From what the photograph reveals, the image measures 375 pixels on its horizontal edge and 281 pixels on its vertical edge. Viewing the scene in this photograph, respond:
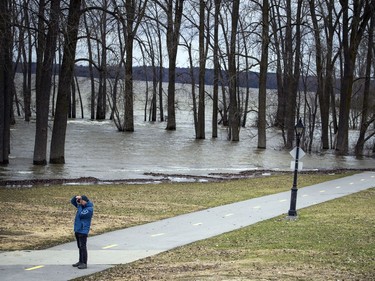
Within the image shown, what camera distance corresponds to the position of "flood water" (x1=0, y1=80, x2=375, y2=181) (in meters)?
35.5

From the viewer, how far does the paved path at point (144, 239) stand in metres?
13.5

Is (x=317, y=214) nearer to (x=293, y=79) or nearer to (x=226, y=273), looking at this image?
(x=226, y=273)

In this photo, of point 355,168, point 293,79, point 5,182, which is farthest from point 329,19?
point 5,182

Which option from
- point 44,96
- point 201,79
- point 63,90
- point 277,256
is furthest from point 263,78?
point 277,256

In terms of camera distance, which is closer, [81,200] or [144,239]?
[81,200]

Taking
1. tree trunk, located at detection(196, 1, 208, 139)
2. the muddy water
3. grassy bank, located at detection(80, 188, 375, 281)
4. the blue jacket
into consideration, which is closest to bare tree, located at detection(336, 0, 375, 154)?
the muddy water

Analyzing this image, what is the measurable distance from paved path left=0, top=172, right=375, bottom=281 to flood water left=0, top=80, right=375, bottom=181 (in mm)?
11225

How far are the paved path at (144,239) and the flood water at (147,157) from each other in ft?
36.8

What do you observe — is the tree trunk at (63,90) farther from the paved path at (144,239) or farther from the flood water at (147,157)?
the paved path at (144,239)

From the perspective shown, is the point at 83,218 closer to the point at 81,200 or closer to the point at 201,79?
the point at 81,200

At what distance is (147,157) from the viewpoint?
4559cm

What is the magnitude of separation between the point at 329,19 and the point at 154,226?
3689cm

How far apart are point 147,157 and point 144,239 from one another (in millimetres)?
28329

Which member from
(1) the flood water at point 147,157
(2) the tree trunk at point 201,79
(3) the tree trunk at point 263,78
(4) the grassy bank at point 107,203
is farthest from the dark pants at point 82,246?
(2) the tree trunk at point 201,79
